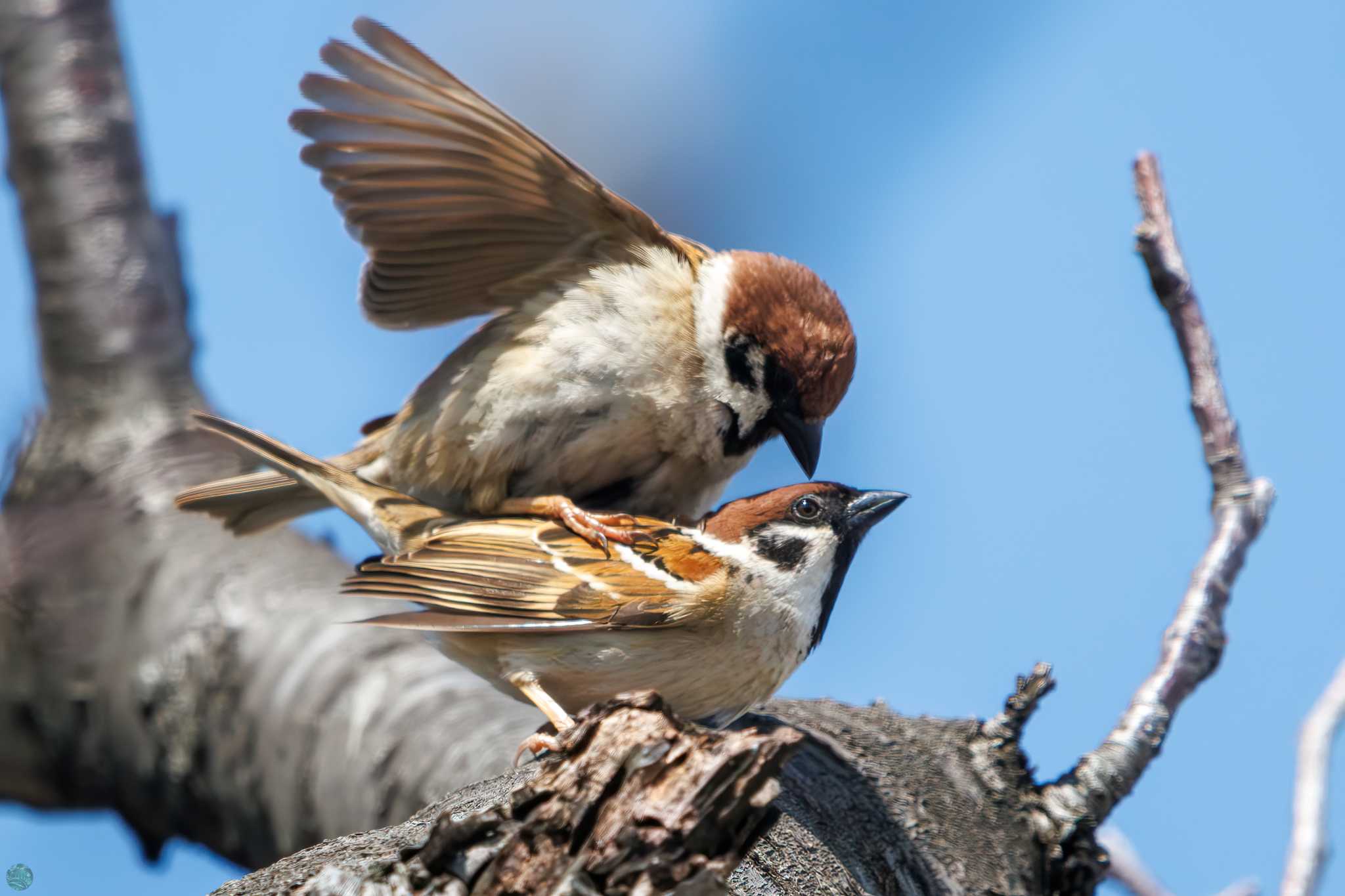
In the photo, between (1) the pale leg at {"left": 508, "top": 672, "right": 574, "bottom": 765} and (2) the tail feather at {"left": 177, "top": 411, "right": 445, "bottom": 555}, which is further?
(2) the tail feather at {"left": 177, "top": 411, "right": 445, "bottom": 555}

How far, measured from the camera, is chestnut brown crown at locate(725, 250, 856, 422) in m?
2.68

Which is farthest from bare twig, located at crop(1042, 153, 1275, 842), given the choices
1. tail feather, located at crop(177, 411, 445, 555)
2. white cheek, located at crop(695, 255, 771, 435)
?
tail feather, located at crop(177, 411, 445, 555)

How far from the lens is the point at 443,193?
2730 mm

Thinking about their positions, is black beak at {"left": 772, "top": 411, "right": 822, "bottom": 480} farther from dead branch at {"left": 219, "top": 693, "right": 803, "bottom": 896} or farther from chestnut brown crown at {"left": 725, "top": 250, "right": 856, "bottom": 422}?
dead branch at {"left": 219, "top": 693, "right": 803, "bottom": 896}

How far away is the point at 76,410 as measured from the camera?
153 inches

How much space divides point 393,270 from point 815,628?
44.7 inches

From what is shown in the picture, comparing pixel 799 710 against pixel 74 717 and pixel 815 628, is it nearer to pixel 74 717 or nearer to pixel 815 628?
pixel 815 628

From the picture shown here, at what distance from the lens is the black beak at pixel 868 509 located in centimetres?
261

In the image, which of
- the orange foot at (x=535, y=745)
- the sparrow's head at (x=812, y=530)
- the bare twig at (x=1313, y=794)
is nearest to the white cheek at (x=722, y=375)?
the sparrow's head at (x=812, y=530)

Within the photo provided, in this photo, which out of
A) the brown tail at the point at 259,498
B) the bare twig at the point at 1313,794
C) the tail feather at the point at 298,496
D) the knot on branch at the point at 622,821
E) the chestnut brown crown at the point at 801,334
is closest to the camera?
the knot on branch at the point at 622,821

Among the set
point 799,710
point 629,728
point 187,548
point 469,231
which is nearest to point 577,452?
point 469,231

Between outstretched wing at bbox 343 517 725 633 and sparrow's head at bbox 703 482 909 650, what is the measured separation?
0.10m

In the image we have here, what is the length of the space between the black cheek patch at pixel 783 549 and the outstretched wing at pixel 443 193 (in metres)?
0.66

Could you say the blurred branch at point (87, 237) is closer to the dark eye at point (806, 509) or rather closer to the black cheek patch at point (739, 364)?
the black cheek patch at point (739, 364)
